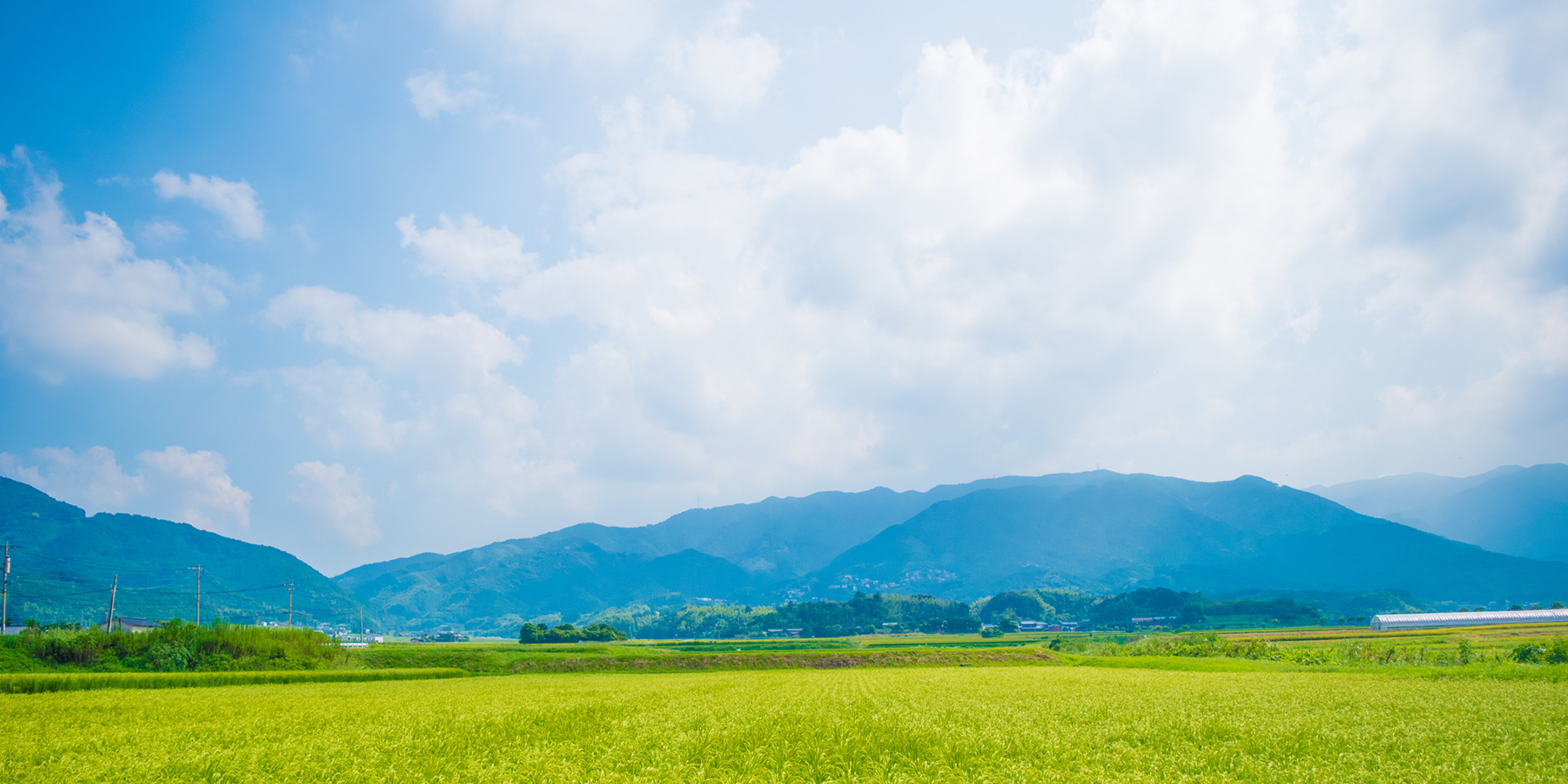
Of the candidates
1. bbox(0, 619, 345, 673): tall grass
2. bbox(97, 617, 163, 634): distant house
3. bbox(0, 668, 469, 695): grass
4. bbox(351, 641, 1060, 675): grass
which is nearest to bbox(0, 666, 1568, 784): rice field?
bbox(0, 668, 469, 695): grass

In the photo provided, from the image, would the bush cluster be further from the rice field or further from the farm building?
the farm building

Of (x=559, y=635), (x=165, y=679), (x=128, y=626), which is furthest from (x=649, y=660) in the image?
(x=128, y=626)

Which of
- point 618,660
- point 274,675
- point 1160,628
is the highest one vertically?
point 274,675

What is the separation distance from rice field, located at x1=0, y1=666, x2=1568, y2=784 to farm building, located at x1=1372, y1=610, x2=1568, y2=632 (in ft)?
510

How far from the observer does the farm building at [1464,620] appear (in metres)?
138

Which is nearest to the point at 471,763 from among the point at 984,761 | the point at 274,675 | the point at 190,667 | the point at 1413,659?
the point at 984,761

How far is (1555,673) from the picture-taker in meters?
40.5

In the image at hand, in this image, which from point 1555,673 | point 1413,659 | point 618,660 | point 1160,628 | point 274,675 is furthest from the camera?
point 1160,628

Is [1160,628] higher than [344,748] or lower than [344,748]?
lower

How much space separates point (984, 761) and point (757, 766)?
4.30 metres

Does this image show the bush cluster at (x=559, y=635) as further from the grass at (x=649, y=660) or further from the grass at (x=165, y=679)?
the grass at (x=165, y=679)

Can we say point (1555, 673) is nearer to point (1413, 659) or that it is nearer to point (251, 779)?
point (1413, 659)

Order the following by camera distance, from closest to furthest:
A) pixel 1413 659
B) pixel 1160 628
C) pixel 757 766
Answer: pixel 757 766, pixel 1413 659, pixel 1160 628

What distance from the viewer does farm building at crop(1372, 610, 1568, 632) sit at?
138m
